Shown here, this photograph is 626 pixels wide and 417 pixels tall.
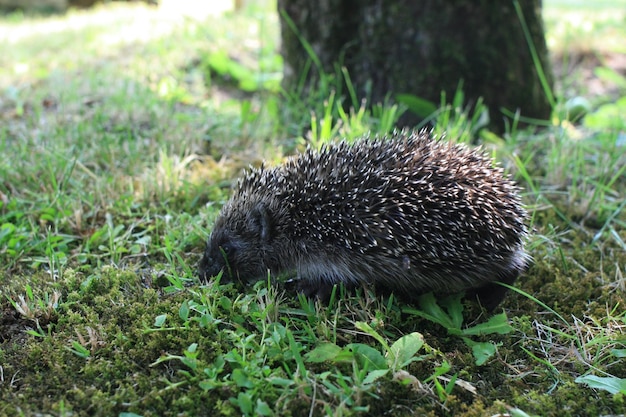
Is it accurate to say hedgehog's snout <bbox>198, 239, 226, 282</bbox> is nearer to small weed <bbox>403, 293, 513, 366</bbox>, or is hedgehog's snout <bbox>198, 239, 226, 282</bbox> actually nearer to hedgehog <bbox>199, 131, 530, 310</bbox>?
hedgehog <bbox>199, 131, 530, 310</bbox>

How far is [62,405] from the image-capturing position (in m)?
2.60

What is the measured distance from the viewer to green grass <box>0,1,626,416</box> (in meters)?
2.78

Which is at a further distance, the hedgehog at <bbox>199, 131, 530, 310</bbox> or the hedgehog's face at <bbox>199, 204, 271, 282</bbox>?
the hedgehog's face at <bbox>199, 204, 271, 282</bbox>

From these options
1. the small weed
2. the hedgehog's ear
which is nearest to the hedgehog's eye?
the hedgehog's ear

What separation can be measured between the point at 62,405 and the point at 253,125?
351cm

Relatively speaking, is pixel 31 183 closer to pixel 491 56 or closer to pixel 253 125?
pixel 253 125

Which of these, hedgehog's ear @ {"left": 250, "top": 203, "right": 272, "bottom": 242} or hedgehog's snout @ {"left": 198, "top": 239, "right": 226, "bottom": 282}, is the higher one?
hedgehog's ear @ {"left": 250, "top": 203, "right": 272, "bottom": 242}

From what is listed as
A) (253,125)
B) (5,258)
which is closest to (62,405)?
(5,258)

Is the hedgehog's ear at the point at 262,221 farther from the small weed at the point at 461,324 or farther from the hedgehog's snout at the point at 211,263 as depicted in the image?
the small weed at the point at 461,324

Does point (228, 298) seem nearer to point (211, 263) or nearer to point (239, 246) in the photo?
point (211, 263)

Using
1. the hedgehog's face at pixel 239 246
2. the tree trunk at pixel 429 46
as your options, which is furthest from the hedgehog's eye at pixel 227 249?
the tree trunk at pixel 429 46

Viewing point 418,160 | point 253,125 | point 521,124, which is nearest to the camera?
point 418,160

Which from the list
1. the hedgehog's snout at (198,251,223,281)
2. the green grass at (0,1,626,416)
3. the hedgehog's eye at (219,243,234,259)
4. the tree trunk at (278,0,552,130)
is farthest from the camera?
the tree trunk at (278,0,552,130)

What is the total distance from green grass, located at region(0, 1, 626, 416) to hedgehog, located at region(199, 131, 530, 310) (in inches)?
7.1
